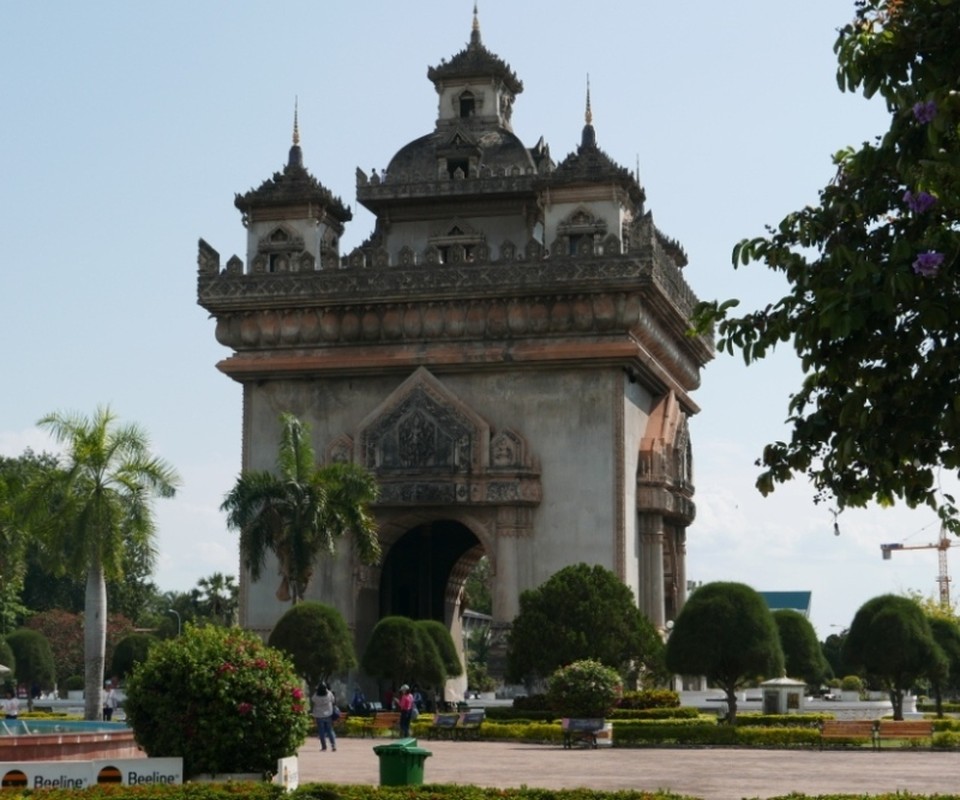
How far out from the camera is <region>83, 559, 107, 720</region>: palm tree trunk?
33.1 metres

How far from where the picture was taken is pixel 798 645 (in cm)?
4512

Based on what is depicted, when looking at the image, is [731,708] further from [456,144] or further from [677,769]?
[456,144]

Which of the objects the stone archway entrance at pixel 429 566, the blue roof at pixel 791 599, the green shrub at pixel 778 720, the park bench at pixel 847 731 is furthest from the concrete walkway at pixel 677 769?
the blue roof at pixel 791 599

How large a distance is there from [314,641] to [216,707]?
→ 19.2m

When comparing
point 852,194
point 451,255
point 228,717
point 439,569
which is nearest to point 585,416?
point 451,255

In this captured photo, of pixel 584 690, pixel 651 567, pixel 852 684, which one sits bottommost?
pixel 584 690

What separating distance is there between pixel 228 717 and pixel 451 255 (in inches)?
1072

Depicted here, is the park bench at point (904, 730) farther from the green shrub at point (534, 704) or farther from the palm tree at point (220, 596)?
the palm tree at point (220, 596)

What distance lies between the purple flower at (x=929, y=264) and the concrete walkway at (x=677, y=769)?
35.8ft

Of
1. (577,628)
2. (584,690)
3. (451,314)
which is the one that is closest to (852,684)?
(451,314)

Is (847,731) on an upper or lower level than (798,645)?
lower

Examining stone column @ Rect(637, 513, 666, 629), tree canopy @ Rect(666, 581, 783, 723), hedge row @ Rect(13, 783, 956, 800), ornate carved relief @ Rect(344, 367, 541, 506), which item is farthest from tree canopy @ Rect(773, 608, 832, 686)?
hedge row @ Rect(13, 783, 956, 800)

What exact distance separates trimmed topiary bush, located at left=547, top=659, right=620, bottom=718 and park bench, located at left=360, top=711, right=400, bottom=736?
142 inches

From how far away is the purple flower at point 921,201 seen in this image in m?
9.64
